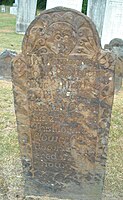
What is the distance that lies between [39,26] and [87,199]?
1.72 metres

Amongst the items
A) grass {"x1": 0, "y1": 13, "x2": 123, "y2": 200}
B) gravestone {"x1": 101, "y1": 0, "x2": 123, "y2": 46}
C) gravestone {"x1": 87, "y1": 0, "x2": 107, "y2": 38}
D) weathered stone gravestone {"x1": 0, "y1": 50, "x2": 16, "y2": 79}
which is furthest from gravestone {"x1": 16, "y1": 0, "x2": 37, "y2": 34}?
grass {"x1": 0, "y1": 13, "x2": 123, "y2": 200}

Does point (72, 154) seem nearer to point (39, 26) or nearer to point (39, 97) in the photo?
point (39, 97)

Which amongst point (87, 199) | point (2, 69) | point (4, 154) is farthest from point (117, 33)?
point (87, 199)

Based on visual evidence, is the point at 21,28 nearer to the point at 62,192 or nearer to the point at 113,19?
the point at 113,19

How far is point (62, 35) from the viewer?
326cm

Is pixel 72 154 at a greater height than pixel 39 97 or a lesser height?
lesser

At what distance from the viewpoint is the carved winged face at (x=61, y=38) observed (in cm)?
324

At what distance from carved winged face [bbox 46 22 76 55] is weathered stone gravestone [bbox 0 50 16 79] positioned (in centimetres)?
446

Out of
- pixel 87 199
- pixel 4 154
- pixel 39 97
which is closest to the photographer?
pixel 39 97

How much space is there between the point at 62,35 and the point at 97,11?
39.2 feet

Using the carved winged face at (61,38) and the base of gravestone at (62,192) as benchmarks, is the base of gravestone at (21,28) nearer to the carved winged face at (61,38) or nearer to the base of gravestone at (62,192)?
the base of gravestone at (62,192)

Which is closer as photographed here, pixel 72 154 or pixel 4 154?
pixel 72 154

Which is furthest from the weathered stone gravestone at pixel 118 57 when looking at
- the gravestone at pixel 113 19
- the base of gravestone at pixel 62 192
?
the base of gravestone at pixel 62 192

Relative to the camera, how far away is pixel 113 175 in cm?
450
